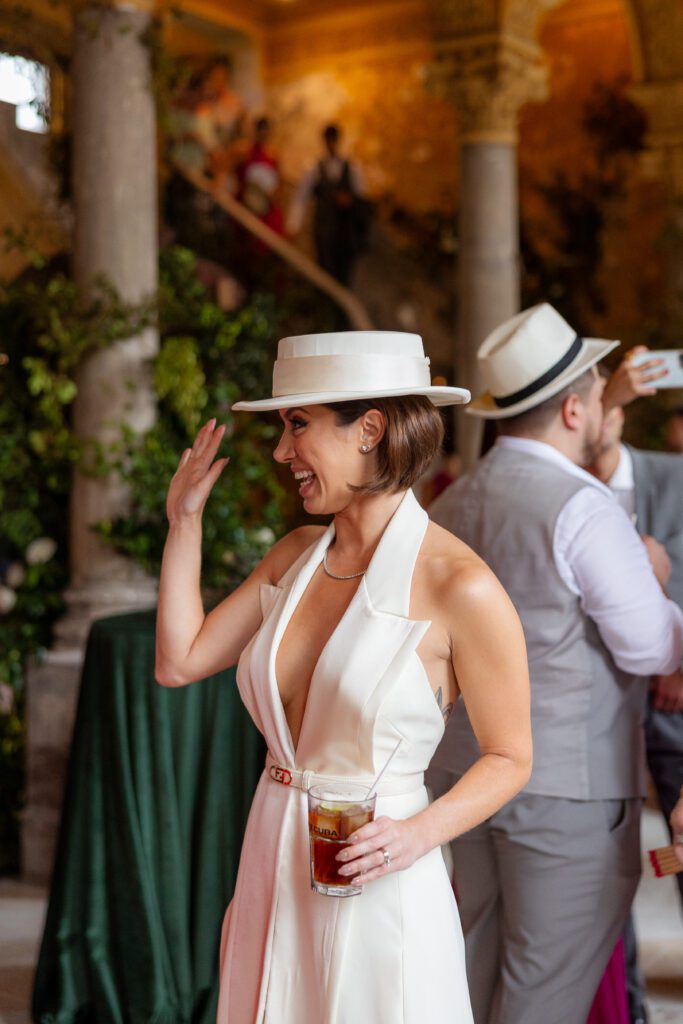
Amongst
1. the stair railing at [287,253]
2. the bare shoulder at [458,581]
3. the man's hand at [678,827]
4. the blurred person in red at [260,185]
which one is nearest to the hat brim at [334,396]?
the bare shoulder at [458,581]

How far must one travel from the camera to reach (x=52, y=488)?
5348 millimetres

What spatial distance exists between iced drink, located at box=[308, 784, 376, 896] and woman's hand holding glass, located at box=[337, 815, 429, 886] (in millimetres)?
14

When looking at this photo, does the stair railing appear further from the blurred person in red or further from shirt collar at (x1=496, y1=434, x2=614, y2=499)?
shirt collar at (x1=496, y1=434, x2=614, y2=499)

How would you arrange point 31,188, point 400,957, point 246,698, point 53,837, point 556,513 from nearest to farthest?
1. point 400,957
2. point 246,698
3. point 556,513
4. point 53,837
5. point 31,188

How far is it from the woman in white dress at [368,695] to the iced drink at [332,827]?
9 cm

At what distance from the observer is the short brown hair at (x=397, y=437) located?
6.19ft

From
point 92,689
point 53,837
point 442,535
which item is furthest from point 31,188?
point 442,535

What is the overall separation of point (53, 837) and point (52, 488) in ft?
4.81

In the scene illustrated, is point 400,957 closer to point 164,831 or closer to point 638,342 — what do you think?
point 164,831

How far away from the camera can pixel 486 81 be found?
7727 millimetres

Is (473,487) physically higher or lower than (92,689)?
higher

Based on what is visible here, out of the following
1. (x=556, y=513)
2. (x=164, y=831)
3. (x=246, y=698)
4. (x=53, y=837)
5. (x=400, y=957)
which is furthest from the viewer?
(x=53, y=837)

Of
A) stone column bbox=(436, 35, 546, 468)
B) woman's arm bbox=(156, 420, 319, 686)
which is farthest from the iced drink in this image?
stone column bbox=(436, 35, 546, 468)

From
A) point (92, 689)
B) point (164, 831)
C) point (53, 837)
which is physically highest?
point (92, 689)
